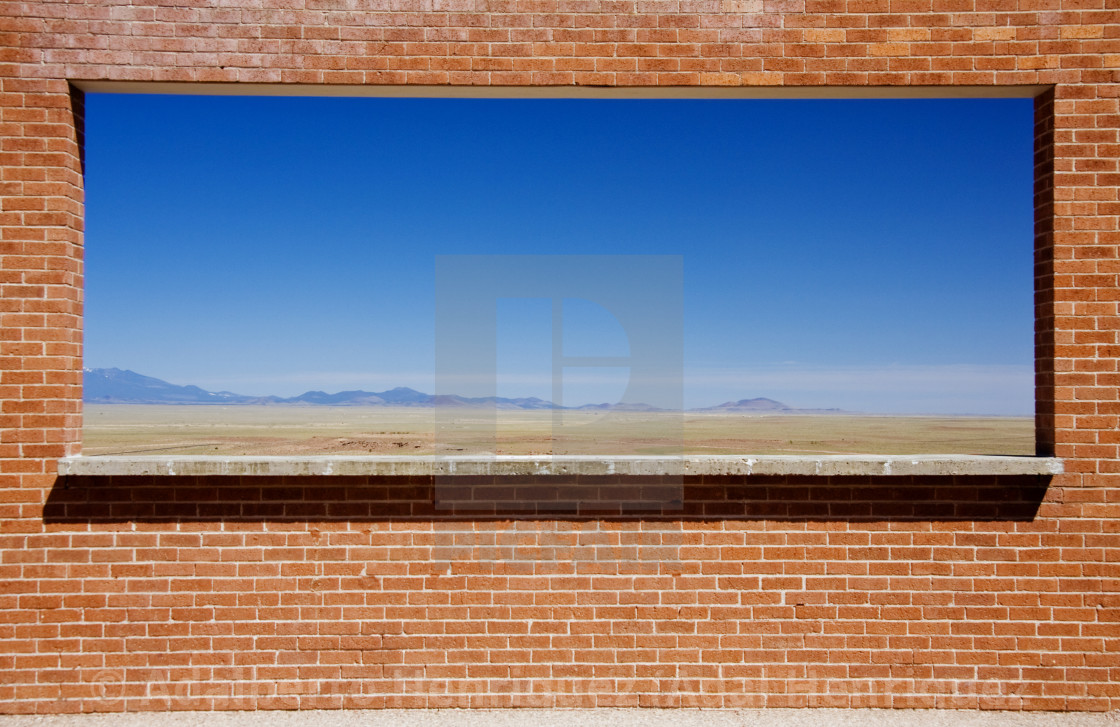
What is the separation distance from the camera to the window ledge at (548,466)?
3713 millimetres

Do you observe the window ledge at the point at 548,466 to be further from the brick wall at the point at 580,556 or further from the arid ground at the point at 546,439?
the arid ground at the point at 546,439

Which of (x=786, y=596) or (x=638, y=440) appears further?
(x=638, y=440)

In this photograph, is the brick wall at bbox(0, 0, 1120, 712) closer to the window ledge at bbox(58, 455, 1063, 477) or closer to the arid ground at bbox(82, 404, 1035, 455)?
the window ledge at bbox(58, 455, 1063, 477)

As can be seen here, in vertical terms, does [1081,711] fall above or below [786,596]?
below

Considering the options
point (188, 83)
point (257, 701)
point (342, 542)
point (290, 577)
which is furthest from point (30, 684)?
point (188, 83)

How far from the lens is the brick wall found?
12.4 feet

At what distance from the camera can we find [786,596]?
3.82 m

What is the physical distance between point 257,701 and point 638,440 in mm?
27003

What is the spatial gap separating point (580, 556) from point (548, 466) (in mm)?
601

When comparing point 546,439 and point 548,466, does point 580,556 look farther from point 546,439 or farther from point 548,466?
point 546,439

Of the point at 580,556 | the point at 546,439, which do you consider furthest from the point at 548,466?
the point at 546,439

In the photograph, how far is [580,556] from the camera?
382cm

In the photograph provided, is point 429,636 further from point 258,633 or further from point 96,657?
point 96,657

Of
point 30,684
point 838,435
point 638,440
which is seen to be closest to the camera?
point 30,684
